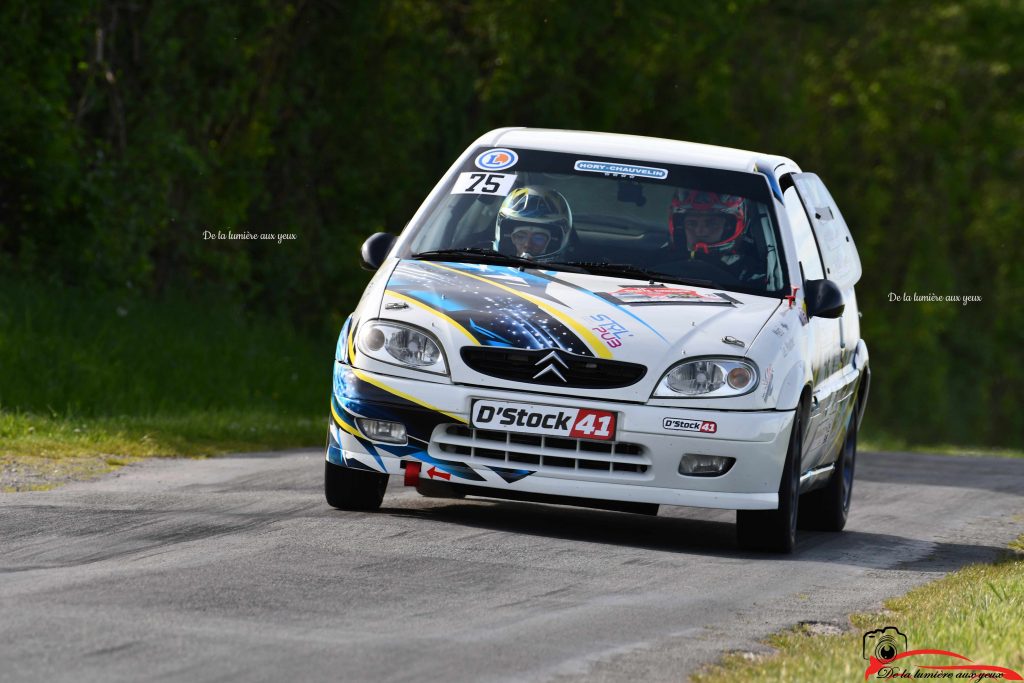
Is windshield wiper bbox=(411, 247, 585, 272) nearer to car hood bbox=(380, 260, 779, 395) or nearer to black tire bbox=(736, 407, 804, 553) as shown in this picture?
car hood bbox=(380, 260, 779, 395)

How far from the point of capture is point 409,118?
2533 cm

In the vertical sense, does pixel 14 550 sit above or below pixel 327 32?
below

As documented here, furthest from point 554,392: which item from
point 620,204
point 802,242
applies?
point 802,242

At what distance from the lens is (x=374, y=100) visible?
2509cm

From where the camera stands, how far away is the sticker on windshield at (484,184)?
957 cm

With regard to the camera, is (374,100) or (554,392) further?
(374,100)

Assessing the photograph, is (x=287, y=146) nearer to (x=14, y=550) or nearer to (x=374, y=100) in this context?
(x=374, y=100)

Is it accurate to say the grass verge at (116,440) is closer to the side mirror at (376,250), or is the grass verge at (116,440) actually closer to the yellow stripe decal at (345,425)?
the yellow stripe decal at (345,425)

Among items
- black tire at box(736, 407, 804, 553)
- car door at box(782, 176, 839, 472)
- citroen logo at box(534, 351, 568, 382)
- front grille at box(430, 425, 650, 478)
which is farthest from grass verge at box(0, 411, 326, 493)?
car door at box(782, 176, 839, 472)

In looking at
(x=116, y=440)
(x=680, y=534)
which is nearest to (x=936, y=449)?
(x=116, y=440)

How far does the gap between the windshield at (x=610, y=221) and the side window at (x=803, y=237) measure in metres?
0.21

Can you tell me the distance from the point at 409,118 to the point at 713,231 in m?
16.4

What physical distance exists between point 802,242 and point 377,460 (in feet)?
8.65

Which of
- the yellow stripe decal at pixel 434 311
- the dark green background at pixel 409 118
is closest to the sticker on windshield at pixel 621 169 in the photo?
→ the yellow stripe decal at pixel 434 311
